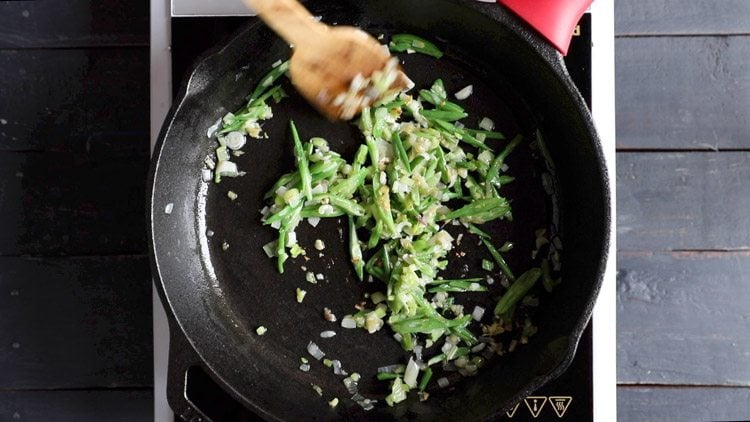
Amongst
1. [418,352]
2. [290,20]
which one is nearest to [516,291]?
[418,352]

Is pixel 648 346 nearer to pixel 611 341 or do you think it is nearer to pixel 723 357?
pixel 723 357

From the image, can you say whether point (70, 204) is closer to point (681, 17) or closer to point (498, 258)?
point (498, 258)

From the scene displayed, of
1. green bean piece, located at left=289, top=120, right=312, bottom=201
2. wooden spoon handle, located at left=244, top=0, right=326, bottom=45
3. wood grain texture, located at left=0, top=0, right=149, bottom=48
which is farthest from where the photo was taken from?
wood grain texture, located at left=0, top=0, right=149, bottom=48

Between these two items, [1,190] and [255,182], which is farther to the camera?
[1,190]

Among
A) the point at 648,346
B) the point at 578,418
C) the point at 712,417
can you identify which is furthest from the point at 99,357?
the point at 712,417

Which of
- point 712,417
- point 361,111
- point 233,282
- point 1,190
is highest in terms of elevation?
point 361,111

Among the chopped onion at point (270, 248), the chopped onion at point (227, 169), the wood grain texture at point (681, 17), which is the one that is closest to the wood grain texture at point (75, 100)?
the chopped onion at point (227, 169)

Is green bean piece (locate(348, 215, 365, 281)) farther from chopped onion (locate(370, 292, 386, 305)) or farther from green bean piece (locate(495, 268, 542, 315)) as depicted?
green bean piece (locate(495, 268, 542, 315))

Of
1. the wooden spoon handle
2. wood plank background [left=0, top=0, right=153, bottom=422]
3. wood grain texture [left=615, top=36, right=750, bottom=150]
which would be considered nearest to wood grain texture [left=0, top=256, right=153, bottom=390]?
wood plank background [left=0, top=0, right=153, bottom=422]
